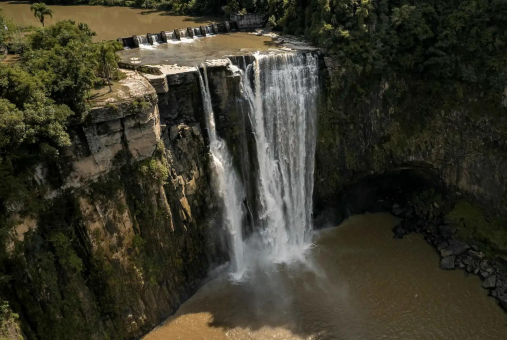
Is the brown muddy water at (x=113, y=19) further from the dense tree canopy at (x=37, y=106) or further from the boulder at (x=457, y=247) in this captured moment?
the boulder at (x=457, y=247)

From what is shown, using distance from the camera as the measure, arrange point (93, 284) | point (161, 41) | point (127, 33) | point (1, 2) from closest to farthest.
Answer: point (93, 284) → point (161, 41) → point (127, 33) → point (1, 2)

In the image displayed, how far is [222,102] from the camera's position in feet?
67.4

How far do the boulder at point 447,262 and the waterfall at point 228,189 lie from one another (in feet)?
35.2

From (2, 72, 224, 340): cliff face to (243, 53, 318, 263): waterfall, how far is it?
3562 millimetres

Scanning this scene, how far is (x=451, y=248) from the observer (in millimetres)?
22531

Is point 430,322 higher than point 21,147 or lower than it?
lower

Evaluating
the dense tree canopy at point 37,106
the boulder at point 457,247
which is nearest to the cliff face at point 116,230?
the dense tree canopy at point 37,106

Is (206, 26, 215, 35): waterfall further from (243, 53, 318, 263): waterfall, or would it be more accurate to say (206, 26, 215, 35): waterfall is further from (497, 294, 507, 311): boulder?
(497, 294, 507, 311): boulder

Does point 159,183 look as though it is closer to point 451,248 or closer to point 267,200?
point 267,200

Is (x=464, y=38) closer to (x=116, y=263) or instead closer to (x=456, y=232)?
(x=456, y=232)

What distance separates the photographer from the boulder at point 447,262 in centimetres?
2178

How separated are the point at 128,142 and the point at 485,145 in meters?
18.0

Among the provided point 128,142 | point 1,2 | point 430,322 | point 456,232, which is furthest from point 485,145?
point 1,2

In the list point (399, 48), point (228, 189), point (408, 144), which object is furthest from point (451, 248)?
point (228, 189)
